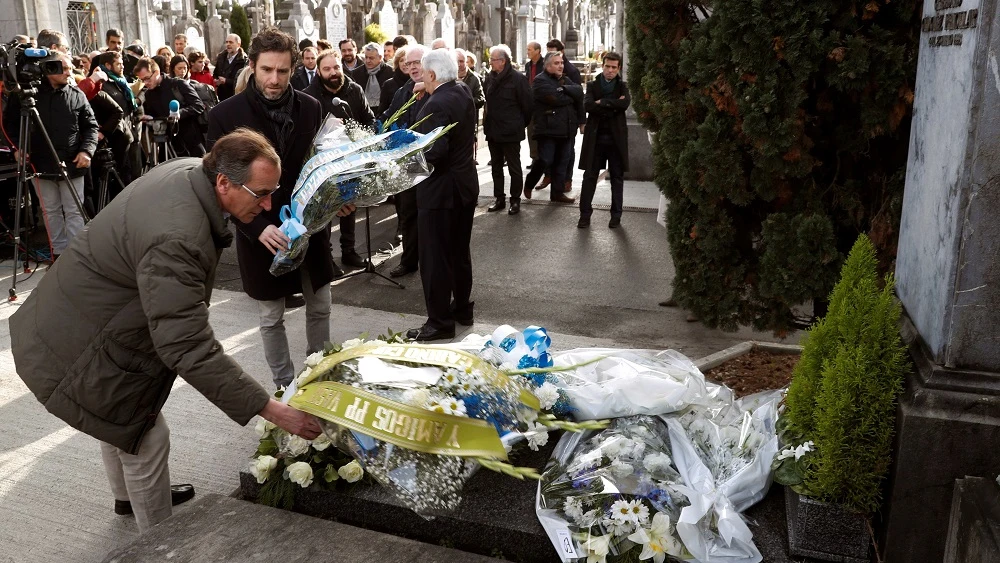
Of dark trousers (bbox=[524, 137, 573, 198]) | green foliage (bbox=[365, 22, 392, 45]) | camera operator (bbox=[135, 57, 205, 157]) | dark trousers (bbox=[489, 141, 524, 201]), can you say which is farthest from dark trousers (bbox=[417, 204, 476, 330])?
green foliage (bbox=[365, 22, 392, 45])

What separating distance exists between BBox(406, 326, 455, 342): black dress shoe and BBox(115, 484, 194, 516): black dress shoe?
2325 millimetres

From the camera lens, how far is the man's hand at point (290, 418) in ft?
10.1

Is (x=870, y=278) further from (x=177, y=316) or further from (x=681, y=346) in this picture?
(x=681, y=346)

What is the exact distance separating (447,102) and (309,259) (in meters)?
1.74

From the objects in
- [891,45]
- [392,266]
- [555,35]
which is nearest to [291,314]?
[392,266]

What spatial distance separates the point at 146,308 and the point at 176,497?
4.65ft

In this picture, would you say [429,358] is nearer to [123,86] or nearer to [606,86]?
[606,86]

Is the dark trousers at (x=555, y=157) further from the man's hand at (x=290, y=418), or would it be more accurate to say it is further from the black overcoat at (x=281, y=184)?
the man's hand at (x=290, y=418)

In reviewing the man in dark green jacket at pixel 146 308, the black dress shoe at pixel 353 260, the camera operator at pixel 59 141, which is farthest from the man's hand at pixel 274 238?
the camera operator at pixel 59 141

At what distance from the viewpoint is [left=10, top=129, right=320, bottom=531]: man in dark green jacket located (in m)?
2.91

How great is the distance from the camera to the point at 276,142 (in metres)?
4.62

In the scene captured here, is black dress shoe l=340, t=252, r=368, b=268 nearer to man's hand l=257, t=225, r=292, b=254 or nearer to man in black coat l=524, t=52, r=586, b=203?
man in black coat l=524, t=52, r=586, b=203

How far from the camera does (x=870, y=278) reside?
3248mm

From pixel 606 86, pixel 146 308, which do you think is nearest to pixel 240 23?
pixel 606 86
